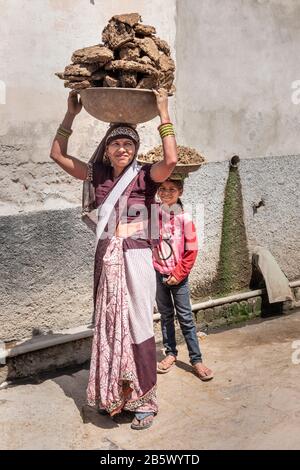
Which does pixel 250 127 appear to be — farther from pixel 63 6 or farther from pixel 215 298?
pixel 63 6

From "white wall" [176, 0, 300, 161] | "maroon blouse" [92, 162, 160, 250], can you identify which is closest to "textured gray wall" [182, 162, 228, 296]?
"white wall" [176, 0, 300, 161]

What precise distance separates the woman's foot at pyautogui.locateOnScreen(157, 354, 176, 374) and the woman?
32.8 inches

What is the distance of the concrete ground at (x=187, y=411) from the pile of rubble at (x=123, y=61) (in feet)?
7.19

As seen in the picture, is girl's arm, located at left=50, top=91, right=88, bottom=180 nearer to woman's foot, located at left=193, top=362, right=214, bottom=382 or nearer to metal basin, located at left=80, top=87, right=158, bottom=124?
metal basin, located at left=80, top=87, right=158, bottom=124

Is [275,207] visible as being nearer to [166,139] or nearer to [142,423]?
[166,139]

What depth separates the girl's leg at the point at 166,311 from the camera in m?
4.86

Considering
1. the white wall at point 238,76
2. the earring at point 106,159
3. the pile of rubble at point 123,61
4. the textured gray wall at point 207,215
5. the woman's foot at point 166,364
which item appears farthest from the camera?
the textured gray wall at point 207,215

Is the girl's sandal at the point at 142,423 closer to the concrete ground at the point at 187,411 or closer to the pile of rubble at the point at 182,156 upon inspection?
the concrete ground at the point at 187,411

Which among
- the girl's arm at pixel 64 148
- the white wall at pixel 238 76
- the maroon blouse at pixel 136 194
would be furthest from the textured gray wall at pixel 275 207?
the girl's arm at pixel 64 148

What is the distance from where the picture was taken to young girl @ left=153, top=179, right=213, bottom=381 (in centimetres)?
464

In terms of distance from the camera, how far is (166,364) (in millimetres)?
4961

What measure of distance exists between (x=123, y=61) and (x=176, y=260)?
169cm

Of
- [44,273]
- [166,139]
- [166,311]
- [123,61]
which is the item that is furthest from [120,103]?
[166,311]

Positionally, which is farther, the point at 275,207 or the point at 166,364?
the point at 275,207
